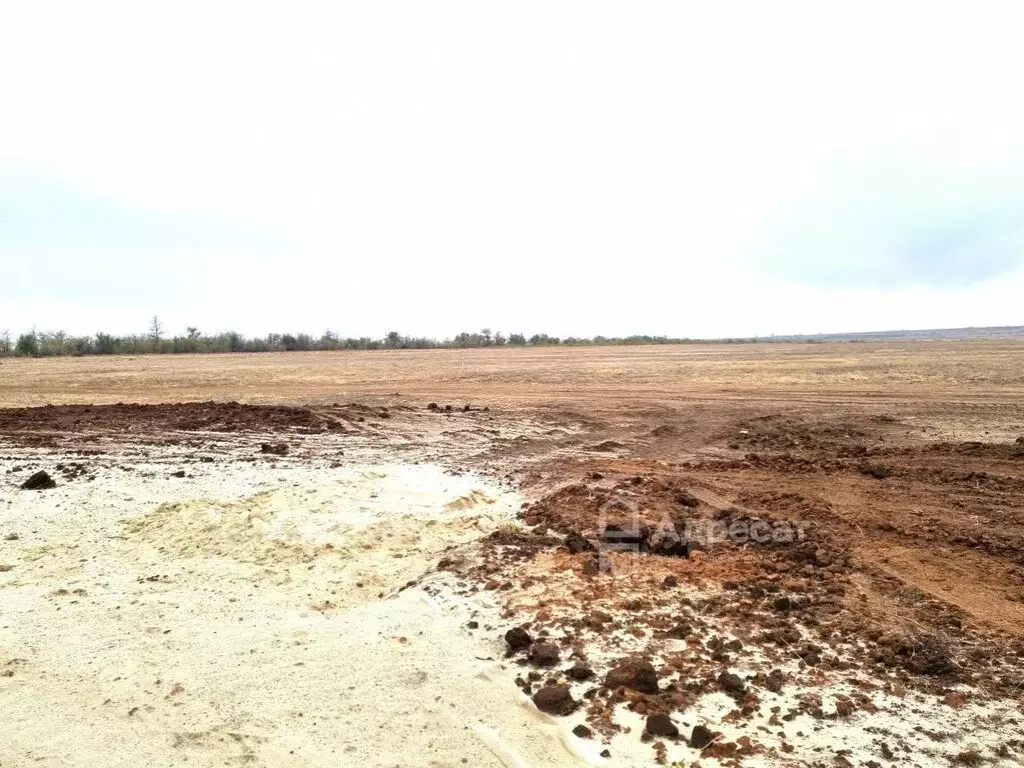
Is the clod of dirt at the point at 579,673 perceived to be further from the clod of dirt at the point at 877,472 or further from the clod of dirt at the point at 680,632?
the clod of dirt at the point at 877,472

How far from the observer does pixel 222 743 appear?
127 inches

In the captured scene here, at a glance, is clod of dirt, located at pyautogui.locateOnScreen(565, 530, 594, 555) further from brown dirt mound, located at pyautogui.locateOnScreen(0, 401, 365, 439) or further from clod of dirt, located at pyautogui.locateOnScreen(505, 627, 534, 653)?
brown dirt mound, located at pyautogui.locateOnScreen(0, 401, 365, 439)

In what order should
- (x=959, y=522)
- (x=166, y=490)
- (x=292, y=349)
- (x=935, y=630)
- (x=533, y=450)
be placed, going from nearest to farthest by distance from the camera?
1. (x=935, y=630)
2. (x=959, y=522)
3. (x=166, y=490)
4. (x=533, y=450)
5. (x=292, y=349)

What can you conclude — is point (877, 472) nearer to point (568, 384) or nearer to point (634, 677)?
point (634, 677)

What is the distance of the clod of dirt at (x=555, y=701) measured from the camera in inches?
133

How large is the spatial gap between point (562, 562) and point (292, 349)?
67.2m

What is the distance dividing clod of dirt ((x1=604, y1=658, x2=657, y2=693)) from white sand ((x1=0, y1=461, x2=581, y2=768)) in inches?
19.1

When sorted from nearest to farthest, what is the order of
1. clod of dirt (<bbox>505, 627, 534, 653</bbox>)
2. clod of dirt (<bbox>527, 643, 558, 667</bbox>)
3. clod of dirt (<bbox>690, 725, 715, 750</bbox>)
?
1. clod of dirt (<bbox>690, 725, 715, 750</bbox>)
2. clod of dirt (<bbox>527, 643, 558, 667</bbox>)
3. clod of dirt (<bbox>505, 627, 534, 653</bbox>)

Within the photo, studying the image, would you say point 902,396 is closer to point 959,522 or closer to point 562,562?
point 959,522

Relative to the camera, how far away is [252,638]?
4.33 meters

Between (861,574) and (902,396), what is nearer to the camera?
(861,574)

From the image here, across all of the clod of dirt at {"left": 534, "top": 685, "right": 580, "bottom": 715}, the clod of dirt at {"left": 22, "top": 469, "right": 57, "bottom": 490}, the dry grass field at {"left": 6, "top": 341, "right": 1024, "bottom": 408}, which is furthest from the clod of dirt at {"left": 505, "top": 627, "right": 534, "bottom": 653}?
the dry grass field at {"left": 6, "top": 341, "right": 1024, "bottom": 408}

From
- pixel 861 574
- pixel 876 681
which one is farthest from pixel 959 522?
pixel 876 681

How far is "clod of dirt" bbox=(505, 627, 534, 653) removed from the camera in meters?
4.02
